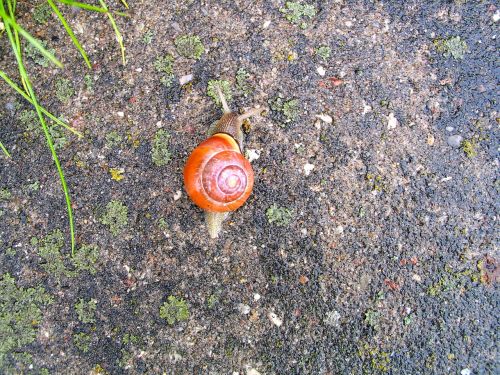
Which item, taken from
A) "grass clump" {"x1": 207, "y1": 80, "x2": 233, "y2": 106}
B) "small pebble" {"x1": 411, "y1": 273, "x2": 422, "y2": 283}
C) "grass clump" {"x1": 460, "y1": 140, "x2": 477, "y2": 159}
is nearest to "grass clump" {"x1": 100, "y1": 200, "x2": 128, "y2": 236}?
"grass clump" {"x1": 207, "y1": 80, "x2": 233, "y2": 106}

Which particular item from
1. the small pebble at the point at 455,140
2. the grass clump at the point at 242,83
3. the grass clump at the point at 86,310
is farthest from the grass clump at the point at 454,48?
the grass clump at the point at 86,310

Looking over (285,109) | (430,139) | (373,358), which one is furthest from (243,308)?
(430,139)

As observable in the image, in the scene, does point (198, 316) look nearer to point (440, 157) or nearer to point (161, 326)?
point (161, 326)

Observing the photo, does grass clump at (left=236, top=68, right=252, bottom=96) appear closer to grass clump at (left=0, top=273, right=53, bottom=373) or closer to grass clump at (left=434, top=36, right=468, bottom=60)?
grass clump at (left=434, top=36, right=468, bottom=60)

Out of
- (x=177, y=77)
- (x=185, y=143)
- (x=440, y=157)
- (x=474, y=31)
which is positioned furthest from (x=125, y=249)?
(x=474, y=31)

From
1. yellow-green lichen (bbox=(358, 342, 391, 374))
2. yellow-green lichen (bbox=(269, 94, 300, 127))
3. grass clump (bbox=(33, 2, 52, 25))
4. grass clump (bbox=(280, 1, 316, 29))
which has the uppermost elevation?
grass clump (bbox=(33, 2, 52, 25))

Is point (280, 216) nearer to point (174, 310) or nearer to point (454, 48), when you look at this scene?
→ point (174, 310)

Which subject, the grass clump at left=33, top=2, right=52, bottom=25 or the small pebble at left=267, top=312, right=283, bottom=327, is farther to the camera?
the grass clump at left=33, top=2, right=52, bottom=25

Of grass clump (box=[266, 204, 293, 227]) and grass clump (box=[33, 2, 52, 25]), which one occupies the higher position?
grass clump (box=[33, 2, 52, 25])
